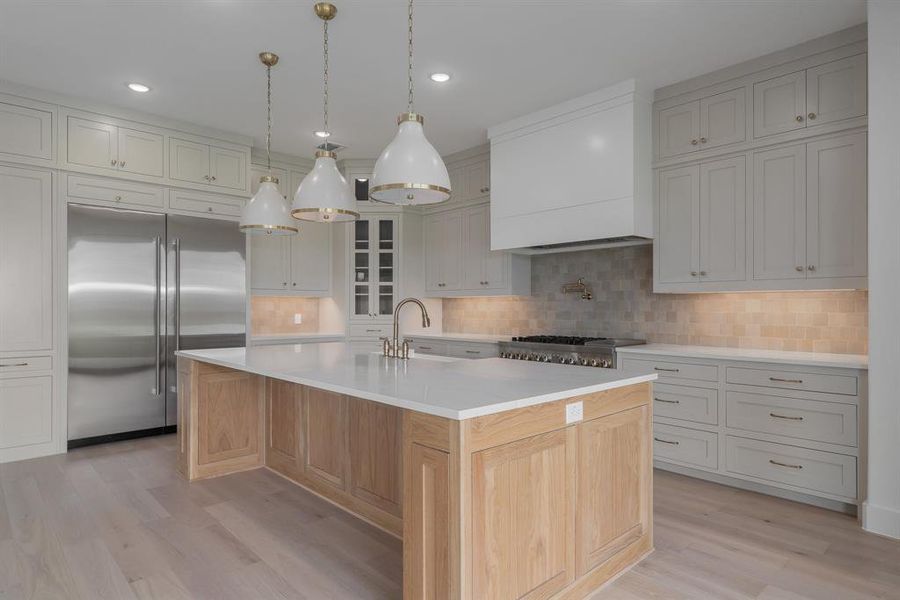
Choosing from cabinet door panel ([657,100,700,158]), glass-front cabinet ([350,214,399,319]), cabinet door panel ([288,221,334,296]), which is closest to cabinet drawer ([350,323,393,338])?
glass-front cabinet ([350,214,399,319])

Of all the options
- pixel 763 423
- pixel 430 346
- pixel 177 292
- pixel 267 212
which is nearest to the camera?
pixel 267 212

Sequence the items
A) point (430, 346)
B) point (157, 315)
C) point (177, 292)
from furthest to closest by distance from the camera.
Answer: point (430, 346) → point (177, 292) → point (157, 315)

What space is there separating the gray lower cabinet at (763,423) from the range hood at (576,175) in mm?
1051

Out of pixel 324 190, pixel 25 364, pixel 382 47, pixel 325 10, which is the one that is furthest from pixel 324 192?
pixel 25 364

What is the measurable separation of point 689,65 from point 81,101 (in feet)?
15.1

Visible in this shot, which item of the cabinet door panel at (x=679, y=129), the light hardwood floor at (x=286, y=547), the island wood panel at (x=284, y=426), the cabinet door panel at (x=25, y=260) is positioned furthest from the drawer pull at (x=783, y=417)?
the cabinet door panel at (x=25, y=260)

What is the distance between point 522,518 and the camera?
6.07 ft

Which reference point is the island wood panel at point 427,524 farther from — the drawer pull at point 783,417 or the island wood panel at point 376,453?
the drawer pull at point 783,417

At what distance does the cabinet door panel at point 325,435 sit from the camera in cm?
303

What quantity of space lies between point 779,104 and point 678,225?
0.97 meters

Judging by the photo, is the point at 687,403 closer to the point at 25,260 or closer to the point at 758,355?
the point at 758,355

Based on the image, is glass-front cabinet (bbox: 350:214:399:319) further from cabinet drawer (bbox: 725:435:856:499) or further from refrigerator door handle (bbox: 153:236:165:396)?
cabinet drawer (bbox: 725:435:856:499)

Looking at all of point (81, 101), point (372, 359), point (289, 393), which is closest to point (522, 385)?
point (372, 359)

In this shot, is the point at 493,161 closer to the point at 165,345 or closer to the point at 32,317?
the point at 165,345
